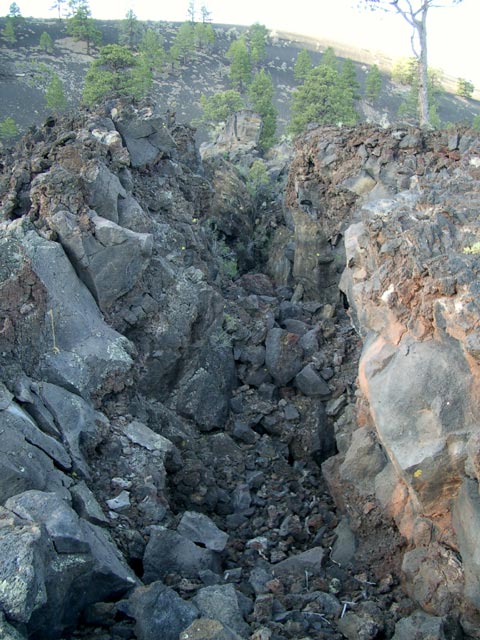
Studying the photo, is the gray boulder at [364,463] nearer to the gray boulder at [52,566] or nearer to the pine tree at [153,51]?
the gray boulder at [52,566]

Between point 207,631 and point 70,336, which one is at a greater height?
point 70,336

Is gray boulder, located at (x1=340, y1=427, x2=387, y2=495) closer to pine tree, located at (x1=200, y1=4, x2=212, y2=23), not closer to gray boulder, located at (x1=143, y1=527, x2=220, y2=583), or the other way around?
gray boulder, located at (x1=143, y1=527, x2=220, y2=583)

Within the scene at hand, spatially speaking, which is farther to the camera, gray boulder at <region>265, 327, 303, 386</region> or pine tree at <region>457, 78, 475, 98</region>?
pine tree at <region>457, 78, 475, 98</region>

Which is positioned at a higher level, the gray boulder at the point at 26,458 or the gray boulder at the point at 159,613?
the gray boulder at the point at 26,458

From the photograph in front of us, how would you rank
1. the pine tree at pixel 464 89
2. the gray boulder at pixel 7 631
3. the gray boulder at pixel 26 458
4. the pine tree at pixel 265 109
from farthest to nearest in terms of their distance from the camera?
1. the pine tree at pixel 464 89
2. the pine tree at pixel 265 109
3. the gray boulder at pixel 26 458
4. the gray boulder at pixel 7 631

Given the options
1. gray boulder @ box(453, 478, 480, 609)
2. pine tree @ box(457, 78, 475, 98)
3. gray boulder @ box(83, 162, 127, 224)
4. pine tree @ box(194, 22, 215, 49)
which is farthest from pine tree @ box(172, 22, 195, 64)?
gray boulder @ box(453, 478, 480, 609)

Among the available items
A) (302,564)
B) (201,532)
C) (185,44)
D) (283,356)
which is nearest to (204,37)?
(185,44)

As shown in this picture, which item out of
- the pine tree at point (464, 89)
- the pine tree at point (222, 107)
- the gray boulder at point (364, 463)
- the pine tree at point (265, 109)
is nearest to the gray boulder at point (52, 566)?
the gray boulder at point (364, 463)

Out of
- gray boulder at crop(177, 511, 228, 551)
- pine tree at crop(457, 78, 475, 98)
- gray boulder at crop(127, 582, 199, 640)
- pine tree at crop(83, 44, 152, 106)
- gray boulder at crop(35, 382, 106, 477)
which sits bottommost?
gray boulder at crop(177, 511, 228, 551)

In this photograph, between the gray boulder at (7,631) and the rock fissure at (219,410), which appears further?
the rock fissure at (219,410)

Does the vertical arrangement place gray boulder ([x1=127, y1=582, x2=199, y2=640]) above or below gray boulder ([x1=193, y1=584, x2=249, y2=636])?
above

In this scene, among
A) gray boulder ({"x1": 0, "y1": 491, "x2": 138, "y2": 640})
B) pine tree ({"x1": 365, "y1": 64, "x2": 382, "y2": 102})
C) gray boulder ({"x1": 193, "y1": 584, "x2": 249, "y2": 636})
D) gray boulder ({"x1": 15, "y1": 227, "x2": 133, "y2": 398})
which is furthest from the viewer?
pine tree ({"x1": 365, "y1": 64, "x2": 382, "y2": 102})

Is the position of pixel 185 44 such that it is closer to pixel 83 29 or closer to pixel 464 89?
pixel 83 29

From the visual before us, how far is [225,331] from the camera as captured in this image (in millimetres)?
13422
